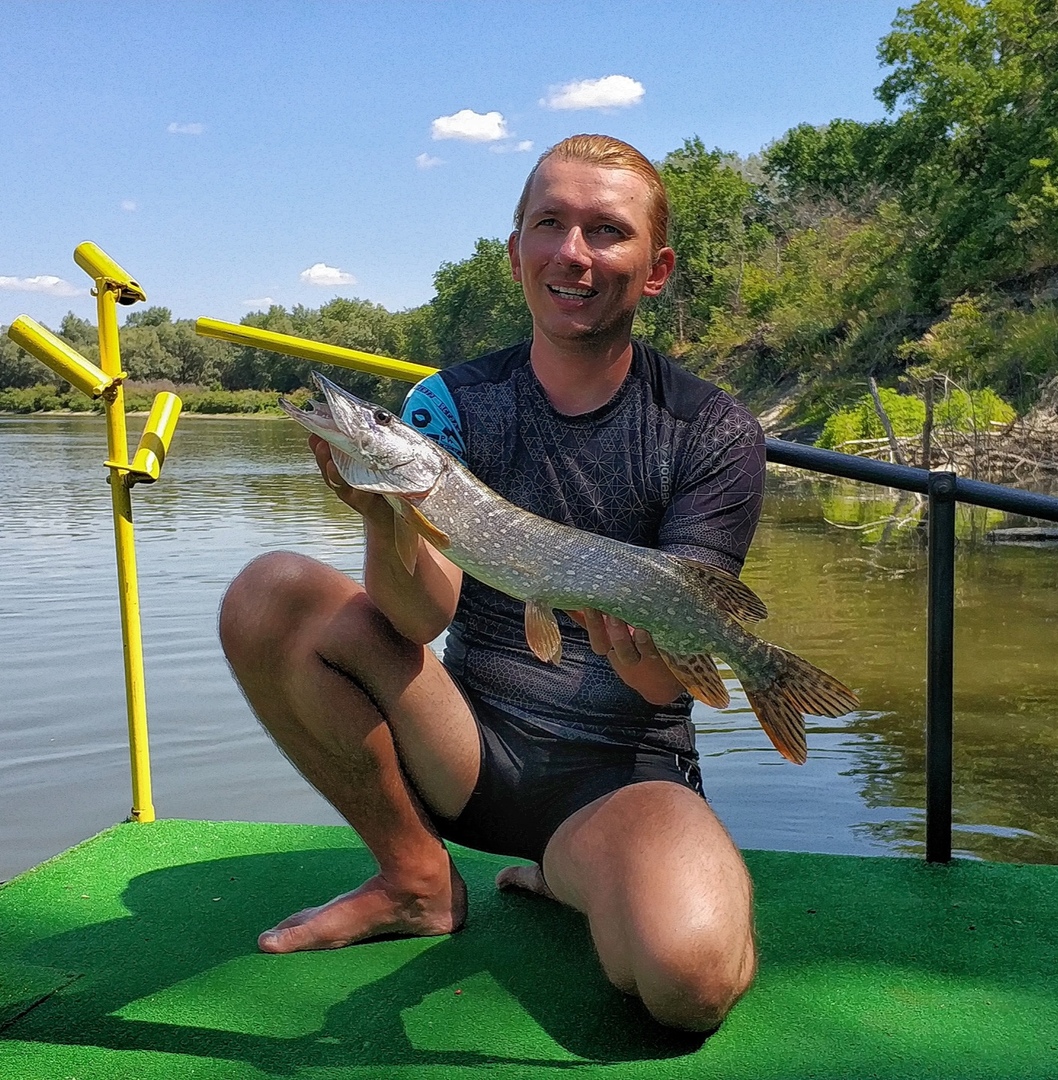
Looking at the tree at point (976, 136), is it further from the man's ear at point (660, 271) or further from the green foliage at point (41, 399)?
the green foliage at point (41, 399)

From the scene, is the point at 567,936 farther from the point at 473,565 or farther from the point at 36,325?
the point at 36,325

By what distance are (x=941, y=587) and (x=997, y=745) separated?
4.91 meters

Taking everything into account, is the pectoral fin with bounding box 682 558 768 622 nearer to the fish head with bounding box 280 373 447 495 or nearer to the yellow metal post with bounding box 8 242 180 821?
the fish head with bounding box 280 373 447 495

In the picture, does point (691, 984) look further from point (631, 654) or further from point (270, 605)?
point (270, 605)

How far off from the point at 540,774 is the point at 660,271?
1089 millimetres

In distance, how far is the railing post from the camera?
2.54 metres

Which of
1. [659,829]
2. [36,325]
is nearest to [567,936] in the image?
[659,829]

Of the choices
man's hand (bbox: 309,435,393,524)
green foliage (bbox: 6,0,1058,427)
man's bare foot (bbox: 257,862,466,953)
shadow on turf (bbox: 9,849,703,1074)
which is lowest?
shadow on turf (bbox: 9,849,703,1074)

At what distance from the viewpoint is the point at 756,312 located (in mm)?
46906

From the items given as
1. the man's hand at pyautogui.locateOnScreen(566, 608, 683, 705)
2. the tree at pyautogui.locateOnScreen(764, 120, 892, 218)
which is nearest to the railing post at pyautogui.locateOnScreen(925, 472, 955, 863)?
the man's hand at pyautogui.locateOnScreen(566, 608, 683, 705)

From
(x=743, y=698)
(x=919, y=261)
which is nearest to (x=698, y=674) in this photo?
(x=743, y=698)

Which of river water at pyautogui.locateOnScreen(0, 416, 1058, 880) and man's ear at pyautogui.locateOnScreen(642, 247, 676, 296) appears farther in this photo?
river water at pyautogui.locateOnScreen(0, 416, 1058, 880)

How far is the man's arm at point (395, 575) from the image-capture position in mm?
2039

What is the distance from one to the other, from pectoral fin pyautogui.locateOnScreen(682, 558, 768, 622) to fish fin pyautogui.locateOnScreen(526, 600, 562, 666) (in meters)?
0.28
